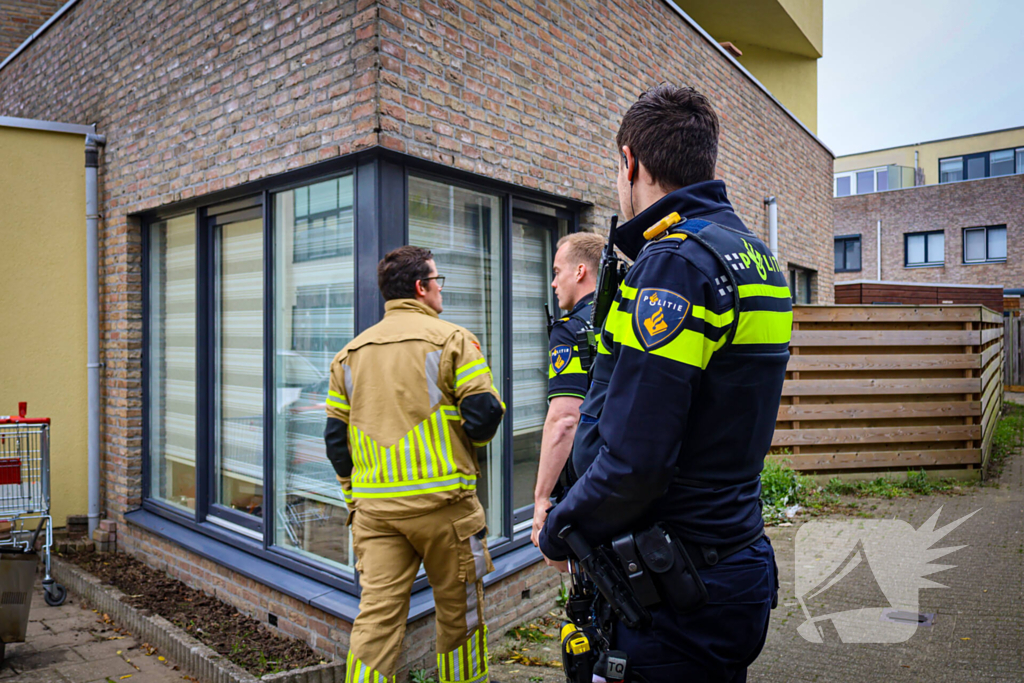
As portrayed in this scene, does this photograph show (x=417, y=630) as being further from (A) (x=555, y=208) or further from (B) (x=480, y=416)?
(A) (x=555, y=208)

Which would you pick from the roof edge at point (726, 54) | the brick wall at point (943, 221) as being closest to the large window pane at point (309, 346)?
the roof edge at point (726, 54)

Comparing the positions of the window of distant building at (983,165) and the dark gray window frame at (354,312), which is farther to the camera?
the window of distant building at (983,165)

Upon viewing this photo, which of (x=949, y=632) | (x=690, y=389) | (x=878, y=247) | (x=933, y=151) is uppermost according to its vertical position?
(x=933, y=151)

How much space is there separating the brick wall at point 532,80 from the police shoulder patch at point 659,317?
2586mm

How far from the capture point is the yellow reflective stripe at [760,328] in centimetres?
179

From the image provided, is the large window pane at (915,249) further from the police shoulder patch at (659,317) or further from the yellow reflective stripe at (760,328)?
the police shoulder patch at (659,317)

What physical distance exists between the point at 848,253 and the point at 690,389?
35.1 m

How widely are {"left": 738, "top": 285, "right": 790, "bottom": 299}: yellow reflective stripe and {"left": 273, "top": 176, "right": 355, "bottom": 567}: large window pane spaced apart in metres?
3.03

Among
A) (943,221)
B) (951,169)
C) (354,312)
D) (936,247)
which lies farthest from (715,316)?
(951,169)

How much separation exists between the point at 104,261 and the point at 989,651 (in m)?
7.39

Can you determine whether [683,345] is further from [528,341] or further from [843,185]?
[843,185]

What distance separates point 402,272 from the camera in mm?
3627

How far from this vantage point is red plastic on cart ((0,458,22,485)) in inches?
204

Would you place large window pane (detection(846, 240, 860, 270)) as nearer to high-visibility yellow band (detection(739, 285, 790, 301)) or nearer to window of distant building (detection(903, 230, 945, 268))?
window of distant building (detection(903, 230, 945, 268))
